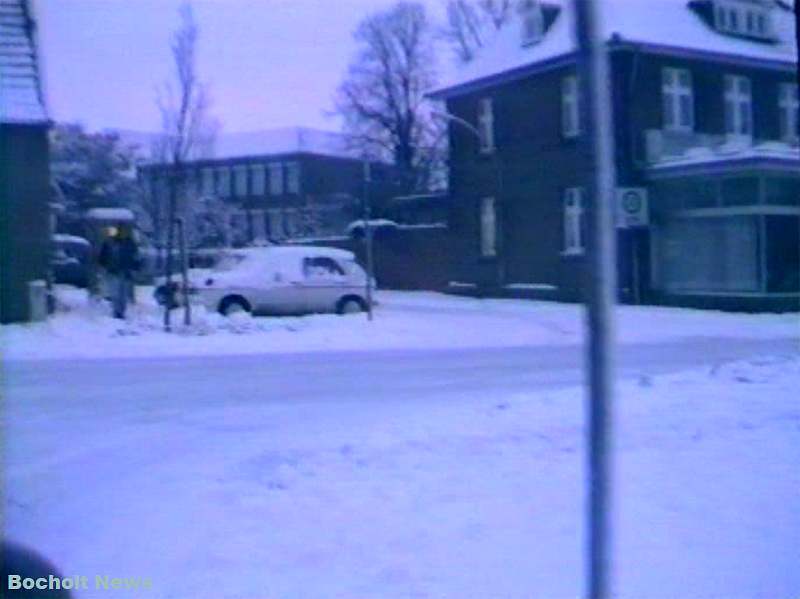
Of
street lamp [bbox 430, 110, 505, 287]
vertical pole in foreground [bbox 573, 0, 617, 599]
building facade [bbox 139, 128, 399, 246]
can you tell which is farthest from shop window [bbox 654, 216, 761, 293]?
vertical pole in foreground [bbox 573, 0, 617, 599]

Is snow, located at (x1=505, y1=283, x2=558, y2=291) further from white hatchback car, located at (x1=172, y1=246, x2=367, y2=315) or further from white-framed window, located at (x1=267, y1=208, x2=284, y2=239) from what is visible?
white-framed window, located at (x1=267, y1=208, x2=284, y2=239)

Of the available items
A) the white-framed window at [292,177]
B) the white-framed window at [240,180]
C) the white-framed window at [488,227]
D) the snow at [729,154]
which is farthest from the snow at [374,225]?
the snow at [729,154]

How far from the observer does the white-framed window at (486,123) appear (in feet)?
92.5

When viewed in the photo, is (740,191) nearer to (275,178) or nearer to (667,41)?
(667,41)

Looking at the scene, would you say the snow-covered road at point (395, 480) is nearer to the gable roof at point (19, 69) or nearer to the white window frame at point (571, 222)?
the gable roof at point (19, 69)

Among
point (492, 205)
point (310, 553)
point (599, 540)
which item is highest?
point (492, 205)

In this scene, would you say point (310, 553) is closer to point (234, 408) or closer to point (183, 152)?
point (234, 408)

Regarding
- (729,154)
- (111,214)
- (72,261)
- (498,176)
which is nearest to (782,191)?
(729,154)

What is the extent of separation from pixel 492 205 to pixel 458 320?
8.49 metres

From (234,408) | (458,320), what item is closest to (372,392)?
(234,408)

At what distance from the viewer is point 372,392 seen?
1080 cm

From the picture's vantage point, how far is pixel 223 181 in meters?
31.1

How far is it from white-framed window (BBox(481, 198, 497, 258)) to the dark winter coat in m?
12.0

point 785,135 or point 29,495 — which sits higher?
point 785,135
